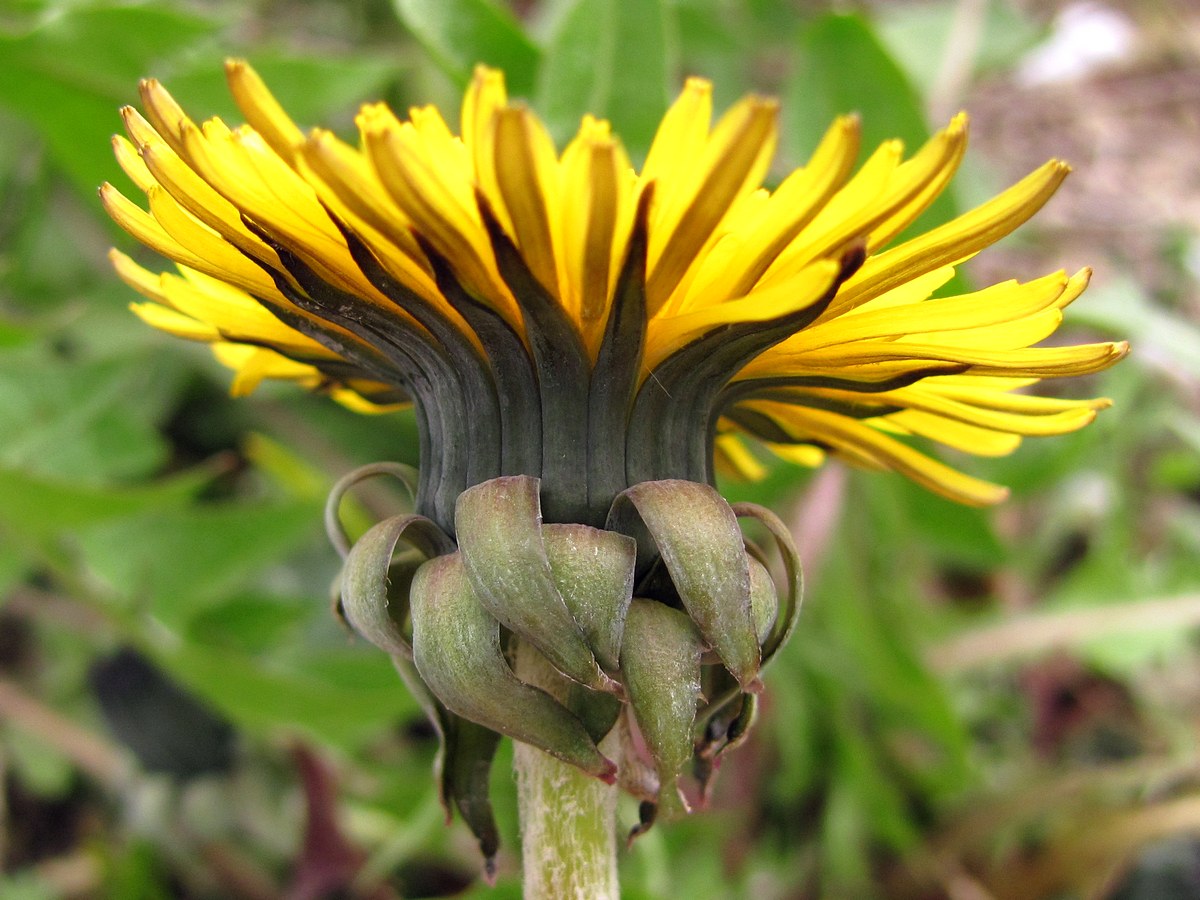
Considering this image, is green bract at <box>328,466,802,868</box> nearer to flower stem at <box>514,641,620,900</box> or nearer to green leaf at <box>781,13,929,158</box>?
flower stem at <box>514,641,620,900</box>

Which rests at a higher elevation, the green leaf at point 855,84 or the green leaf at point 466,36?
the green leaf at point 855,84

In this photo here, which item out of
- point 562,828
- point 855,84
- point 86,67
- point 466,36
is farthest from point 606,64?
point 562,828

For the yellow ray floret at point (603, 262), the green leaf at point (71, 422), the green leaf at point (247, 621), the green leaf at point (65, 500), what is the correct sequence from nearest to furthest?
the yellow ray floret at point (603, 262) < the green leaf at point (65, 500) < the green leaf at point (71, 422) < the green leaf at point (247, 621)

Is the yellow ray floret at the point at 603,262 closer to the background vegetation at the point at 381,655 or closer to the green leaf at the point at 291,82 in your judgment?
the background vegetation at the point at 381,655

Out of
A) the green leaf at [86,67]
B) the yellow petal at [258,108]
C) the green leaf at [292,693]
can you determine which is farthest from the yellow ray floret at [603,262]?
the green leaf at [86,67]

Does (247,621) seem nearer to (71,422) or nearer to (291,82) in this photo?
(71,422)

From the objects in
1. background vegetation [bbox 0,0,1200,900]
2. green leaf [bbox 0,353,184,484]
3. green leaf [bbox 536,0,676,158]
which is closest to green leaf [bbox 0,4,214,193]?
background vegetation [bbox 0,0,1200,900]
